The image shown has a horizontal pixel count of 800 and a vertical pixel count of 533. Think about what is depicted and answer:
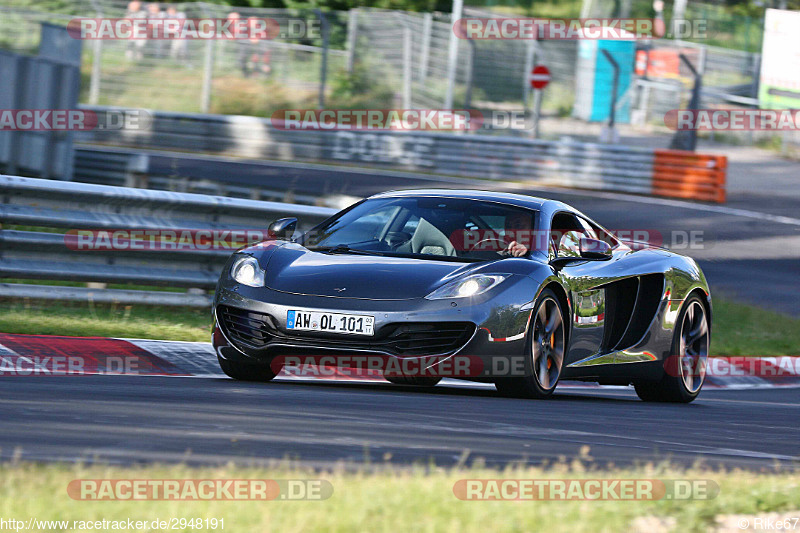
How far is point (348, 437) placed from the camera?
15.6 feet

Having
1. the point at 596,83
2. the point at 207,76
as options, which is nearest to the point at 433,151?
the point at 207,76

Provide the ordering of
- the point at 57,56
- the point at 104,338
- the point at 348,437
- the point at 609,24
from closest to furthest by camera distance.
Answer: the point at 348,437
the point at 104,338
the point at 57,56
the point at 609,24

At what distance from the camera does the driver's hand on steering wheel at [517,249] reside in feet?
23.7

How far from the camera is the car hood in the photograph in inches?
261

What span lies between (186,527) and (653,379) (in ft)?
18.1

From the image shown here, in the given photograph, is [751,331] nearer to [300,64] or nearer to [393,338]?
[393,338]

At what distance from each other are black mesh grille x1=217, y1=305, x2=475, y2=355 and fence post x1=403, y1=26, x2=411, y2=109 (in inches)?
916

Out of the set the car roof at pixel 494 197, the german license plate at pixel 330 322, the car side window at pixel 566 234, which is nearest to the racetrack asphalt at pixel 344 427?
the german license plate at pixel 330 322

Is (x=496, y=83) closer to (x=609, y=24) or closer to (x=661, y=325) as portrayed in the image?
(x=609, y=24)

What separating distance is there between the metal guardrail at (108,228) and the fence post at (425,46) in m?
20.4

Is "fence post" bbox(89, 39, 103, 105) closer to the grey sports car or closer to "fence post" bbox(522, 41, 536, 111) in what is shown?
"fence post" bbox(522, 41, 536, 111)

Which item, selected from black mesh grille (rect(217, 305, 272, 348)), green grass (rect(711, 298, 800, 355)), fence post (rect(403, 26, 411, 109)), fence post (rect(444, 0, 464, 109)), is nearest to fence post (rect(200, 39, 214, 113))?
fence post (rect(403, 26, 411, 109))

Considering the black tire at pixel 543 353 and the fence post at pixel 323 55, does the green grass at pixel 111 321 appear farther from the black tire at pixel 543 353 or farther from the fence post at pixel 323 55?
the fence post at pixel 323 55

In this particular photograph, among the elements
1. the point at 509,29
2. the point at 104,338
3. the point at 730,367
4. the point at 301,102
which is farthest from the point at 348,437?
the point at 509,29
